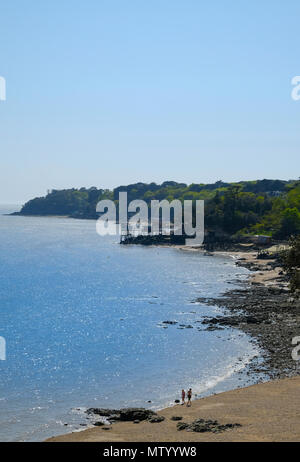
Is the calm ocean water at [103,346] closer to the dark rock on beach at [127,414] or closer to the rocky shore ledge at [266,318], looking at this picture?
the dark rock on beach at [127,414]

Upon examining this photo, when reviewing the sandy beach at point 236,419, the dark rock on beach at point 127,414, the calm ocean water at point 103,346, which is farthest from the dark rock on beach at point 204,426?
the calm ocean water at point 103,346

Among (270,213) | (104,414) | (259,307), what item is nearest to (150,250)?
(270,213)

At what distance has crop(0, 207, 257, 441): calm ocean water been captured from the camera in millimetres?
41969

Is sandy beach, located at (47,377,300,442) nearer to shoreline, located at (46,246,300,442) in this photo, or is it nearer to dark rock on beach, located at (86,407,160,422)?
shoreline, located at (46,246,300,442)

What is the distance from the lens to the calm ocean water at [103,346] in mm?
41969

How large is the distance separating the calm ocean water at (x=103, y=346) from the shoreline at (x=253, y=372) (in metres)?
2.02

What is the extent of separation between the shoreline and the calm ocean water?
2.02 metres

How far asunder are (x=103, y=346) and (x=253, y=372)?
17420mm

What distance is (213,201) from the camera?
172625mm

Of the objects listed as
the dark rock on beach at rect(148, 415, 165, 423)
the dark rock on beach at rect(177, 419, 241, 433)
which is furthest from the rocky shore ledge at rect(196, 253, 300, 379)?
the dark rock on beach at rect(148, 415, 165, 423)

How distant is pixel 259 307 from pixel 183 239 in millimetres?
96441

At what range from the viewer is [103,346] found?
5819cm
